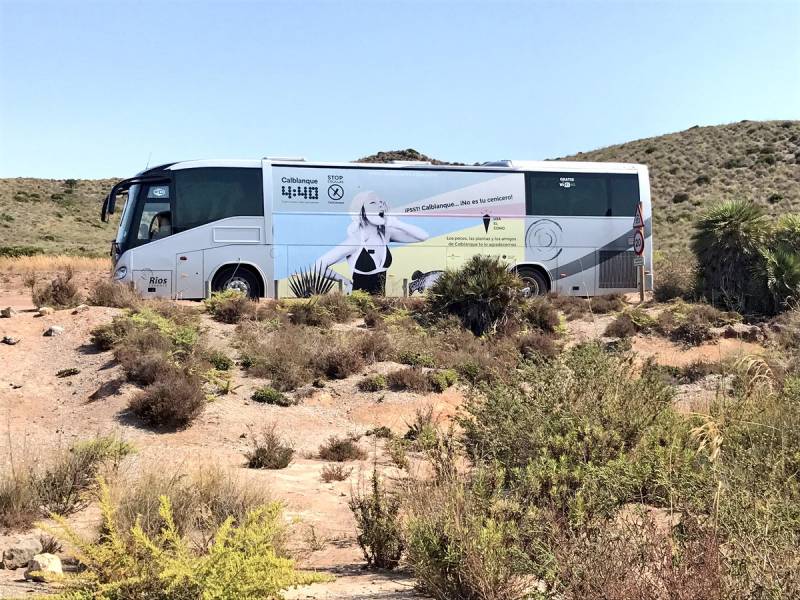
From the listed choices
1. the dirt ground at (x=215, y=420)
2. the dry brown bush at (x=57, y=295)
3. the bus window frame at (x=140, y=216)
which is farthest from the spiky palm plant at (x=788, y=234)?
the dry brown bush at (x=57, y=295)

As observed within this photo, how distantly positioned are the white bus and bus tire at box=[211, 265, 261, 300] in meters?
0.03

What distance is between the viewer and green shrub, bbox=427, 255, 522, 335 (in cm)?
1689

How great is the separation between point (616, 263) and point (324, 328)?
8798mm

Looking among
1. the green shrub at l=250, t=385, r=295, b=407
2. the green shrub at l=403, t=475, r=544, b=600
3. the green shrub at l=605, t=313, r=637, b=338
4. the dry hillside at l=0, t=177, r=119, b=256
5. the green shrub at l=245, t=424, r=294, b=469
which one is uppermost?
the dry hillside at l=0, t=177, r=119, b=256

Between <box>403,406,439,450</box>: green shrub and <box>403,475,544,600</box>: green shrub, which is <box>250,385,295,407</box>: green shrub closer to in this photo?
<box>403,406,439,450</box>: green shrub

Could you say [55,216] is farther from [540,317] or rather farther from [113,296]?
[540,317]

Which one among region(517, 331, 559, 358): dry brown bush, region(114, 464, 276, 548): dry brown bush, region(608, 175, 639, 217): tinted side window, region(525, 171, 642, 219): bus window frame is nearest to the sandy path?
region(114, 464, 276, 548): dry brown bush

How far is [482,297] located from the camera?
1697cm

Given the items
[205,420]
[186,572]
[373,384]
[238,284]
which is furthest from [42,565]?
[238,284]

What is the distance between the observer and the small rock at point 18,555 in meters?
5.19

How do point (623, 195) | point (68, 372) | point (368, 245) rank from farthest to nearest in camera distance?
point (623, 195)
point (368, 245)
point (68, 372)

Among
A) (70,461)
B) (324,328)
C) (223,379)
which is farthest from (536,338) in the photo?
(70,461)

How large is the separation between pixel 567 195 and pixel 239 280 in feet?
27.8

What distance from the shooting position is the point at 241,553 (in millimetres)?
4109
